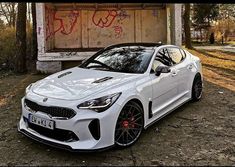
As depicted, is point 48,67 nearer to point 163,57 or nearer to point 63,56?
point 63,56

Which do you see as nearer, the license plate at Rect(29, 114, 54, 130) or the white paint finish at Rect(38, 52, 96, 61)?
the license plate at Rect(29, 114, 54, 130)

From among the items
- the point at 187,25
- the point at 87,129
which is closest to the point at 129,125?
the point at 87,129

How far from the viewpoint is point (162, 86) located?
520cm

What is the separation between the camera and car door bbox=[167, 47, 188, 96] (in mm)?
5768

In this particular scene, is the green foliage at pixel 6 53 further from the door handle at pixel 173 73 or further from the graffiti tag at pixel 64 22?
the door handle at pixel 173 73

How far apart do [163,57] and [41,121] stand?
262 centimetres

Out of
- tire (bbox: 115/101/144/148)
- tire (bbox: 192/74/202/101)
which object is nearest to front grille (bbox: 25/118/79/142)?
tire (bbox: 115/101/144/148)

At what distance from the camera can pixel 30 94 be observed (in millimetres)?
4520

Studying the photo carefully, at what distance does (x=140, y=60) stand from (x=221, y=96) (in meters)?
3.23

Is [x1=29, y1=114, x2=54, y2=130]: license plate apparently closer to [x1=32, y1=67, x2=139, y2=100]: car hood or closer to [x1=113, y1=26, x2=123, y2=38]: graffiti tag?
[x1=32, y1=67, x2=139, y2=100]: car hood

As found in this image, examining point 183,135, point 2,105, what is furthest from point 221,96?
point 2,105

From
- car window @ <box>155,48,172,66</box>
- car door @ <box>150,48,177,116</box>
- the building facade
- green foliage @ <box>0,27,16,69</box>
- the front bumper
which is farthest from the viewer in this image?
the building facade

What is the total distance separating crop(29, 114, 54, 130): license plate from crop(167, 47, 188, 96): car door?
256 centimetres

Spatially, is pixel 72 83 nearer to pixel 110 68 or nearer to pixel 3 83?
pixel 110 68
